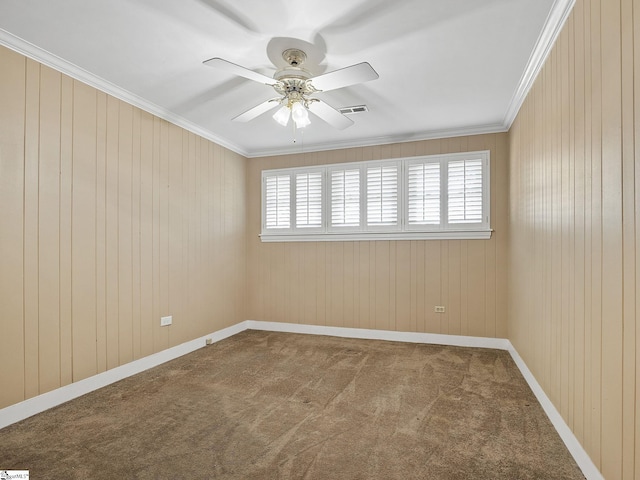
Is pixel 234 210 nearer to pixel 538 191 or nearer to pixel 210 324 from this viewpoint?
pixel 210 324

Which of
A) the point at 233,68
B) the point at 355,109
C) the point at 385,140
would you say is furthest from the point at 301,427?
the point at 385,140

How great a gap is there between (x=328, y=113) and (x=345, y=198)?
2049 millimetres

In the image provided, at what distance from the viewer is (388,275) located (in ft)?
16.1

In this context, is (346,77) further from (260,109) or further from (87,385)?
(87,385)

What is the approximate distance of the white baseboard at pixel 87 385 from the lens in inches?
102

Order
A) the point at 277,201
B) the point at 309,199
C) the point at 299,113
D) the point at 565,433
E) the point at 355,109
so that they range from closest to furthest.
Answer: the point at 565,433 → the point at 299,113 → the point at 355,109 → the point at 309,199 → the point at 277,201

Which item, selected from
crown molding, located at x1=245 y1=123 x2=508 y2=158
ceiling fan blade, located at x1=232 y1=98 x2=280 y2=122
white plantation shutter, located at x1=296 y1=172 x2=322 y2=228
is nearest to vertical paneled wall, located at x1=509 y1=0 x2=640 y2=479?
crown molding, located at x1=245 y1=123 x2=508 y2=158

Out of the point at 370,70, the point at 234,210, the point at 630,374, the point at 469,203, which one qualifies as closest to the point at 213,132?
the point at 234,210

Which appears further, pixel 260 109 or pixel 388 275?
pixel 388 275

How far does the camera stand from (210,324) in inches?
188

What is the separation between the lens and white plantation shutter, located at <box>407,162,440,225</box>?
4680 millimetres

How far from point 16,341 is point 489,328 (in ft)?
15.6

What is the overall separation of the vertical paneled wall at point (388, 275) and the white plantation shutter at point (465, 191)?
0.18 m

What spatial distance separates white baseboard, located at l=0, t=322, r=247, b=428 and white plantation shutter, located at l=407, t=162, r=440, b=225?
10.6 ft
